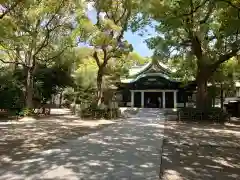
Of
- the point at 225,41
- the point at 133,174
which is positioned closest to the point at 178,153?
the point at 133,174

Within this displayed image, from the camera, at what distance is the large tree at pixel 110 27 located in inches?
887

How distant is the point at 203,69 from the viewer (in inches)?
938

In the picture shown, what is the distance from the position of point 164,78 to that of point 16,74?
17731 mm

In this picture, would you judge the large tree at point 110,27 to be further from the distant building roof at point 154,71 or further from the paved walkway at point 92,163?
the distant building roof at point 154,71

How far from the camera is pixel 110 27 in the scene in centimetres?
2256

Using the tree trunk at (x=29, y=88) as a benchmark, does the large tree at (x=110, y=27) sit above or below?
above

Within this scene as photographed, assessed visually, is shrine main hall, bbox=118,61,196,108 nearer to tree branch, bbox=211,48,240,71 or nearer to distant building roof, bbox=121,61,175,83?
distant building roof, bbox=121,61,175,83

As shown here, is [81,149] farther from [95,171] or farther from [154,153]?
[95,171]

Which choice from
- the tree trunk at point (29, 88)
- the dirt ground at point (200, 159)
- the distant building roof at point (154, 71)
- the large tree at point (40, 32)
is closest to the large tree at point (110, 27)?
the large tree at point (40, 32)

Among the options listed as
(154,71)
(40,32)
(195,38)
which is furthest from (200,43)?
(154,71)

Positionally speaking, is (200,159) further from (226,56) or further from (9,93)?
(9,93)

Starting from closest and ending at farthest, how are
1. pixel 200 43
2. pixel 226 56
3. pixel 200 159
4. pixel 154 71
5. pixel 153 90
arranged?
pixel 200 159
pixel 226 56
pixel 200 43
pixel 154 71
pixel 153 90

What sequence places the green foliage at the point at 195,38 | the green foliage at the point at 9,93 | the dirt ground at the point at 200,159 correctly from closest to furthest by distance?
the dirt ground at the point at 200,159
the green foliage at the point at 195,38
the green foliage at the point at 9,93

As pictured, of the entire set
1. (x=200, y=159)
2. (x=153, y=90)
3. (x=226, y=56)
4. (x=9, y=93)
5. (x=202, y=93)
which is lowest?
(x=200, y=159)
